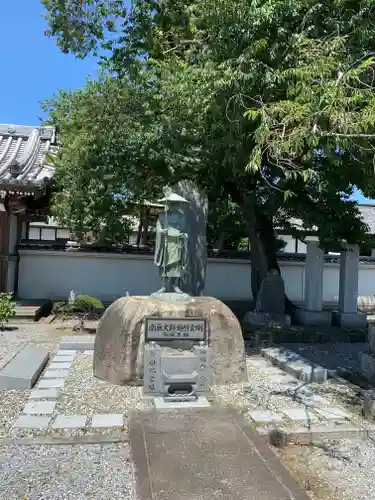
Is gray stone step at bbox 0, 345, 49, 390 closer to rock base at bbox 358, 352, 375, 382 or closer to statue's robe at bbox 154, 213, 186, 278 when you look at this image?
statue's robe at bbox 154, 213, 186, 278

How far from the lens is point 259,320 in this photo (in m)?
12.4

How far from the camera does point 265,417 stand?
5.65 metres

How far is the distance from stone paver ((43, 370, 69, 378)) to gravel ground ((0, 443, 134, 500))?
8.61 feet

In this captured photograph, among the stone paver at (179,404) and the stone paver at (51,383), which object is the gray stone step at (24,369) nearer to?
the stone paver at (51,383)

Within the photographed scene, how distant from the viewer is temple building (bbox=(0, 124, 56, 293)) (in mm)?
13242

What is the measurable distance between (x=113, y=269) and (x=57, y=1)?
30.5 ft

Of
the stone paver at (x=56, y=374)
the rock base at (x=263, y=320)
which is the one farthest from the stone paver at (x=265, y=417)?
the rock base at (x=263, y=320)

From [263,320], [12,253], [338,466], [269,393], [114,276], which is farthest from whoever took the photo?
[114,276]

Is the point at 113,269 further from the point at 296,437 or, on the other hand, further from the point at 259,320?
the point at 296,437

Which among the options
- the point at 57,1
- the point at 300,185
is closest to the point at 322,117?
the point at 300,185

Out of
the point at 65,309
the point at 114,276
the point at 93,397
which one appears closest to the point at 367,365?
the point at 93,397

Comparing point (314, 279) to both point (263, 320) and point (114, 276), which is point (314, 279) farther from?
point (114, 276)

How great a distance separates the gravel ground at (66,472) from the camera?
3.80 m

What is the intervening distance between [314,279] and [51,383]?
9460mm
